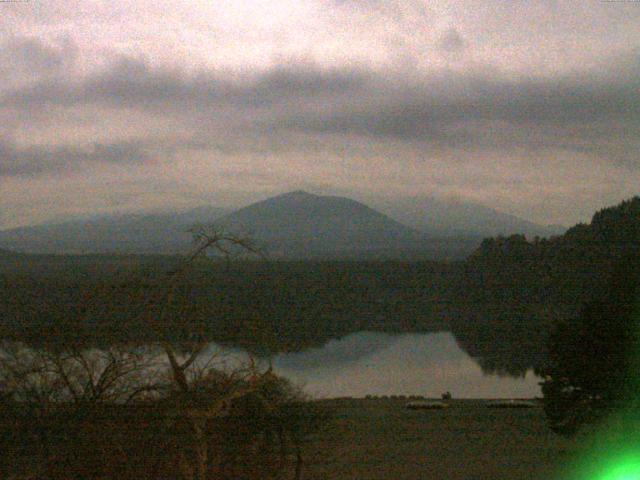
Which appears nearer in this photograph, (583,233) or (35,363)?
(35,363)

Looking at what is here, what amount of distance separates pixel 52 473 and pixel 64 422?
0.22 meters

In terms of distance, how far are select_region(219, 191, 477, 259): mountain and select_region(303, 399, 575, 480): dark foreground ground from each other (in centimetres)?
3248

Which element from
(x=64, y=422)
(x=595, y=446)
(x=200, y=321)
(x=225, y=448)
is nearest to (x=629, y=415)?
(x=595, y=446)

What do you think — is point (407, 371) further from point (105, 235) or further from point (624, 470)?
point (105, 235)

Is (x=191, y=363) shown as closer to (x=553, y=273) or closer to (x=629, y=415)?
(x=629, y=415)

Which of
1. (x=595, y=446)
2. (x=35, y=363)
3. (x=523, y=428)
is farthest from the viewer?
(x=523, y=428)

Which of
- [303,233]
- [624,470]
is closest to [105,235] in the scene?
[303,233]

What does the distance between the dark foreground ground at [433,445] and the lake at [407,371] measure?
32.4 inches

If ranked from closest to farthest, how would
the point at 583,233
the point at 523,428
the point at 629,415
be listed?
the point at 629,415 → the point at 523,428 → the point at 583,233

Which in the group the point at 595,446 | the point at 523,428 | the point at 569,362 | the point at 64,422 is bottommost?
the point at 523,428

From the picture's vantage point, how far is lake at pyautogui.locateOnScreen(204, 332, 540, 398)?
12523 mm

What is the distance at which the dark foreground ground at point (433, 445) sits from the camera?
5.44 m

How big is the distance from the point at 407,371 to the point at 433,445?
26.7 ft

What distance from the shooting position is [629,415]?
5547mm
